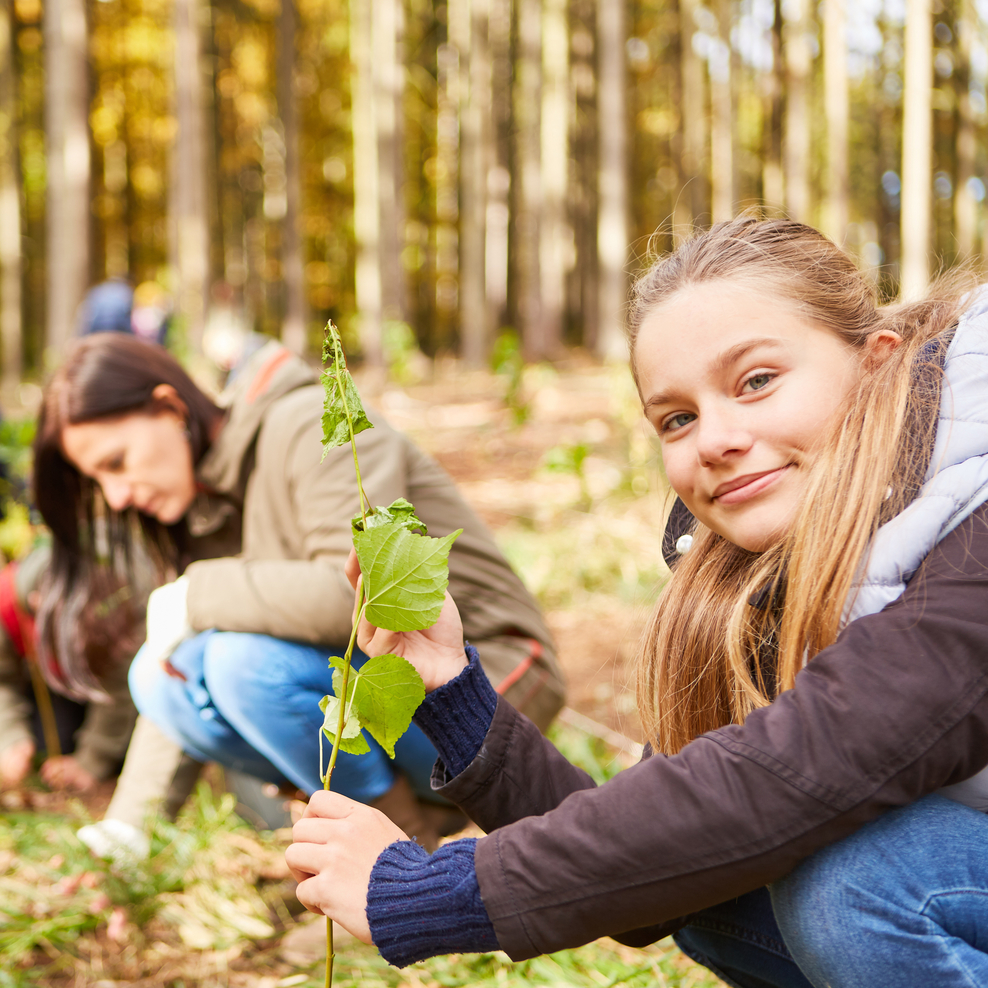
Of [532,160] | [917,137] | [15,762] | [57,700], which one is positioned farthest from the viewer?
[532,160]

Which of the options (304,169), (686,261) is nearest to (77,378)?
(686,261)

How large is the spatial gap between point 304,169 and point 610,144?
44.6 feet

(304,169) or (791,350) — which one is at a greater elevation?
(304,169)

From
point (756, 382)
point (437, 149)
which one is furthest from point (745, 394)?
point (437, 149)

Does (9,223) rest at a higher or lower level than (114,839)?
higher

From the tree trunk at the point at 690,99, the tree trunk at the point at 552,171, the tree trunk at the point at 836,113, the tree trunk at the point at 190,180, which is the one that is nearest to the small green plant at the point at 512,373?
the tree trunk at the point at 190,180

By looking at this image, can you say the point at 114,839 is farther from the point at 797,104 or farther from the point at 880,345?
the point at 797,104

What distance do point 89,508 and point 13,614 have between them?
583 millimetres

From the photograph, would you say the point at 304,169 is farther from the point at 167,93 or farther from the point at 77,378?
the point at 77,378

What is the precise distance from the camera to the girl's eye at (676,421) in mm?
1323

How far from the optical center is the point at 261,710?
77.3 inches

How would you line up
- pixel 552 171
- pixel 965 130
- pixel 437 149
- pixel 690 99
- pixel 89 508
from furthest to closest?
pixel 437 149 → pixel 690 99 → pixel 965 130 → pixel 552 171 → pixel 89 508

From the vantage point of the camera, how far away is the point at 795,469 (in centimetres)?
125

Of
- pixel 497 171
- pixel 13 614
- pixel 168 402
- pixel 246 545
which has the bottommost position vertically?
pixel 13 614
